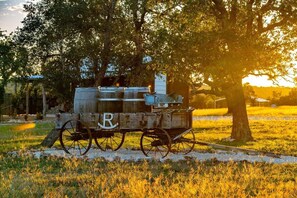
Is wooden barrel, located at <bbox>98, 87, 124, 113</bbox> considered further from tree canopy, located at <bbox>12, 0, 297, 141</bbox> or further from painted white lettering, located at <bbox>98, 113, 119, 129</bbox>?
tree canopy, located at <bbox>12, 0, 297, 141</bbox>

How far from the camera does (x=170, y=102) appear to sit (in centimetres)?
1678

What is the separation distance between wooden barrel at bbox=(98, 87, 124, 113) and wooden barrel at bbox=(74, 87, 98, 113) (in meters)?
0.17

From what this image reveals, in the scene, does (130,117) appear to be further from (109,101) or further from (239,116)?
(239,116)

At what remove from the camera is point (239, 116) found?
2528cm

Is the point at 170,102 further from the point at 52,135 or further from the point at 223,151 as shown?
the point at 52,135

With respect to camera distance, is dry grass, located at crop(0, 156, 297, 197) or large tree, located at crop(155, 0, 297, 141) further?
large tree, located at crop(155, 0, 297, 141)

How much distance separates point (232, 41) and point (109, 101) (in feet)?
21.7

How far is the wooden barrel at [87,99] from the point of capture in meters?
17.2

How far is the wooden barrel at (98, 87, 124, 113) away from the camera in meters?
17.2

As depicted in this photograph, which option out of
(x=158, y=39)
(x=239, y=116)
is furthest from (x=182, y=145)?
(x=239, y=116)

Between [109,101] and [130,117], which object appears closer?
[130,117]

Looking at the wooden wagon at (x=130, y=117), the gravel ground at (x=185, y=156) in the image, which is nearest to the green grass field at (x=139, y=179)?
the gravel ground at (x=185, y=156)

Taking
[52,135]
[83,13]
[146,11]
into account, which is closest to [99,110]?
[52,135]

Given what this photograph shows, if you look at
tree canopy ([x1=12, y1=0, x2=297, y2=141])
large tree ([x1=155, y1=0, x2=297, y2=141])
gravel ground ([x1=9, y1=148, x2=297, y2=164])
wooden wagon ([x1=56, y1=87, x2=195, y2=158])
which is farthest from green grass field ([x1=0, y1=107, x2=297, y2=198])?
large tree ([x1=155, y1=0, x2=297, y2=141])
